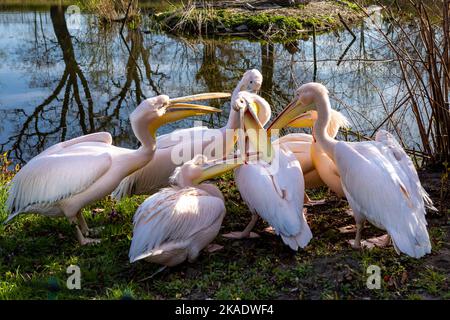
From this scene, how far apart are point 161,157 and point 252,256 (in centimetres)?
124

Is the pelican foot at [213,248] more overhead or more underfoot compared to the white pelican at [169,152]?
more underfoot

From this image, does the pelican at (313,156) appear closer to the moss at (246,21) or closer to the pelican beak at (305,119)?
the pelican beak at (305,119)

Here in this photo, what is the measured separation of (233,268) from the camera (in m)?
3.06

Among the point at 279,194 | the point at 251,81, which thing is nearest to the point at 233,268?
the point at 279,194

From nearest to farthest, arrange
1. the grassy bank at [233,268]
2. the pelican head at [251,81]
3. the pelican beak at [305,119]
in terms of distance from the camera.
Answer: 1. the grassy bank at [233,268]
2. the pelican beak at [305,119]
3. the pelican head at [251,81]

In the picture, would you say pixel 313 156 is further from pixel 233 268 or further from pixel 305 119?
pixel 233 268

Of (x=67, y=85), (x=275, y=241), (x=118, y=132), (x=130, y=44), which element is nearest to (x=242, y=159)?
Result: (x=275, y=241)

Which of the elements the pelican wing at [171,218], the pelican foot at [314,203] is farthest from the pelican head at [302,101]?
the pelican wing at [171,218]

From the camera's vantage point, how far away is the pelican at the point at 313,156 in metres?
3.63

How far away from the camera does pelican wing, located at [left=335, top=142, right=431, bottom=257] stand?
290 cm

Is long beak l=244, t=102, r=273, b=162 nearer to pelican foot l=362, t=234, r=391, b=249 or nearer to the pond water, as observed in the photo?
pelican foot l=362, t=234, r=391, b=249

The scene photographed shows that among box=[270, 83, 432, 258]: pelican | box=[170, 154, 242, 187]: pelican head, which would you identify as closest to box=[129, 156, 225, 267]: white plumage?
box=[170, 154, 242, 187]: pelican head

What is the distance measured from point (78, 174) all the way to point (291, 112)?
1.53m

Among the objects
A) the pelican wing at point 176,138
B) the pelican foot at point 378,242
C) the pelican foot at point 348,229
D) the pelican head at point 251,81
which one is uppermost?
the pelican head at point 251,81
